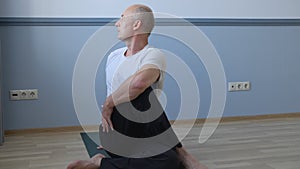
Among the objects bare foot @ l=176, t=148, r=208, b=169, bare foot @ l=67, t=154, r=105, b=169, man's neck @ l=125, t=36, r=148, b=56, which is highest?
man's neck @ l=125, t=36, r=148, b=56

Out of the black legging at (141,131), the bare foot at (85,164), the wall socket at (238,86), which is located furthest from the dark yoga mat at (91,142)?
the wall socket at (238,86)

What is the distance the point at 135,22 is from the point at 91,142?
111cm

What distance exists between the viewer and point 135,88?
1.77 metres

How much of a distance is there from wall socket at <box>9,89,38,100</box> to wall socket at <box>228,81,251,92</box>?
154 cm

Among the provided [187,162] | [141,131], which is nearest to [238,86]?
[187,162]

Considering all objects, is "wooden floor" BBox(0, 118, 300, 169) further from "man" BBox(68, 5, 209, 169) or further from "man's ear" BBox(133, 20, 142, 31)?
"man's ear" BBox(133, 20, 142, 31)

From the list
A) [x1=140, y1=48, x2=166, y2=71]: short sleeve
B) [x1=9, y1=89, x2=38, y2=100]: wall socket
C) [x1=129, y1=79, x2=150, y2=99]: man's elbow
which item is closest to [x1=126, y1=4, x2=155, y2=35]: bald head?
[x1=140, y1=48, x2=166, y2=71]: short sleeve

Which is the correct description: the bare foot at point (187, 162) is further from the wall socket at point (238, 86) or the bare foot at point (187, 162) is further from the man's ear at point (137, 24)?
the wall socket at point (238, 86)

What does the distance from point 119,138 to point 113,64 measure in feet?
1.16

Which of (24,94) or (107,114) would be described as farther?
(24,94)

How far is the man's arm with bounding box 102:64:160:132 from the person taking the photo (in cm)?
175

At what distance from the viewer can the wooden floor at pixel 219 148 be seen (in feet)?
7.22

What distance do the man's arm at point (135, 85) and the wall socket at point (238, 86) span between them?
160 centimetres

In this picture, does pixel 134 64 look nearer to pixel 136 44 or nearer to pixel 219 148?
pixel 136 44
